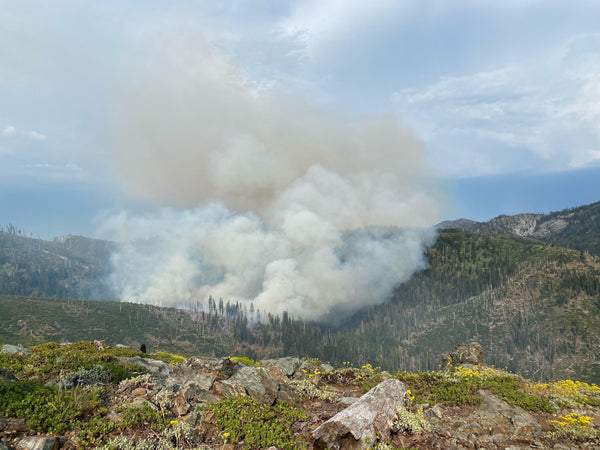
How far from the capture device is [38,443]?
36.5 ft

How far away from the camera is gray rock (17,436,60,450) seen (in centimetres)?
1100

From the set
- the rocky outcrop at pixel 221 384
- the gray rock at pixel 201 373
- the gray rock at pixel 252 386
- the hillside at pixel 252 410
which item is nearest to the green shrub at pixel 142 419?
the hillside at pixel 252 410

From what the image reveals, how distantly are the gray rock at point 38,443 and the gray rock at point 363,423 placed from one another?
32.2 ft

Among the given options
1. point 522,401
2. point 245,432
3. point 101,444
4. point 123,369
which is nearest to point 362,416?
point 245,432

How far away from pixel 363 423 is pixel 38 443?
1236 centimetres

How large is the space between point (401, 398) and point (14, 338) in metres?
263

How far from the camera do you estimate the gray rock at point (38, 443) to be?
10997mm

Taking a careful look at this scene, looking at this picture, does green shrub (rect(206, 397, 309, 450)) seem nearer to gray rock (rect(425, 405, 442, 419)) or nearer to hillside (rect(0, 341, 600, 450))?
hillside (rect(0, 341, 600, 450))

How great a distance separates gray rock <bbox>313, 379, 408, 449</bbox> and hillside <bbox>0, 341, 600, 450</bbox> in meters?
0.05

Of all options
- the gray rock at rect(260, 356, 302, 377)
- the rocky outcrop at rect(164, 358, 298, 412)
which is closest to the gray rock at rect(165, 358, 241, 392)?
the rocky outcrop at rect(164, 358, 298, 412)

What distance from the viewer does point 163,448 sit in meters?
12.5

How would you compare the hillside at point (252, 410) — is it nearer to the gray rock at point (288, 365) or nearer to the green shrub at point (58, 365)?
the green shrub at point (58, 365)

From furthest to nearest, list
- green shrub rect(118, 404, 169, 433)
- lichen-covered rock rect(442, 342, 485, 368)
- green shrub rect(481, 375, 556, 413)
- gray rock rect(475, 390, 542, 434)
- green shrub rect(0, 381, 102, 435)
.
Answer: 1. lichen-covered rock rect(442, 342, 485, 368)
2. green shrub rect(481, 375, 556, 413)
3. gray rock rect(475, 390, 542, 434)
4. green shrub rect(118, 404, 169, 433)
5. green shrub rect(0, 381, 102, 435)

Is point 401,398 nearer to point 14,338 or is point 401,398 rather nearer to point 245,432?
point 245,432
